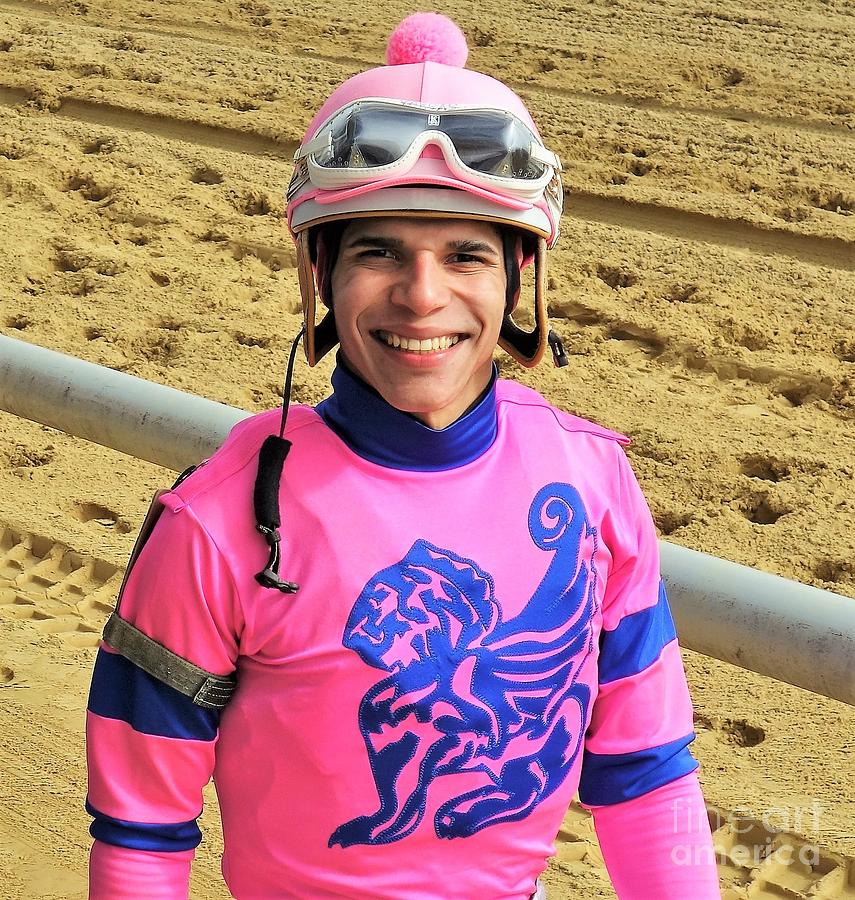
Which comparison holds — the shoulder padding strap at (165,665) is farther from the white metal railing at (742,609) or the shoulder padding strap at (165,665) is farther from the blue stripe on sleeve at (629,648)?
the white metal railing at (742,609)

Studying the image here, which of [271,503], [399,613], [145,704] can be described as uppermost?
[271,503]

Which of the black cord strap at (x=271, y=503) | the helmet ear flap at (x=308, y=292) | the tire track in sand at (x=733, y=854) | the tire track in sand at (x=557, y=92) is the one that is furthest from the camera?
the tire track in sand at (x=557, y=92)

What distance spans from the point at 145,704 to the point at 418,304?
59cm

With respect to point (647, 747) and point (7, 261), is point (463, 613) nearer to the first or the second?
point (647, 747)

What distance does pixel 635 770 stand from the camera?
1796 millimetres

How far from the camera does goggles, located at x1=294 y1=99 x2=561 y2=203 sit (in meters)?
1.68

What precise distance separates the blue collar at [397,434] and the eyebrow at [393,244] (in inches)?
6.8

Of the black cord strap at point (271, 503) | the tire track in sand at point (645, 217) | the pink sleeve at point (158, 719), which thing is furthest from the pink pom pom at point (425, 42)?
the tire track in sand at point (645, 217)

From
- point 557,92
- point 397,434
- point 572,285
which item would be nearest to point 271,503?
point 397,434

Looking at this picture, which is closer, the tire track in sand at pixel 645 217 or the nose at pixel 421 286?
the nose at pixel 421 286

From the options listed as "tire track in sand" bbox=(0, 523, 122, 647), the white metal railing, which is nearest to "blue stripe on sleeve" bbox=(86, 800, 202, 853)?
the white metal railing

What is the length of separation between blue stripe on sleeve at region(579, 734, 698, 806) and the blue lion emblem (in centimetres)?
12

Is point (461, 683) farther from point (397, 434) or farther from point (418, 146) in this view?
point (418, 146)

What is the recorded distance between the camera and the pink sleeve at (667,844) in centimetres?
177
